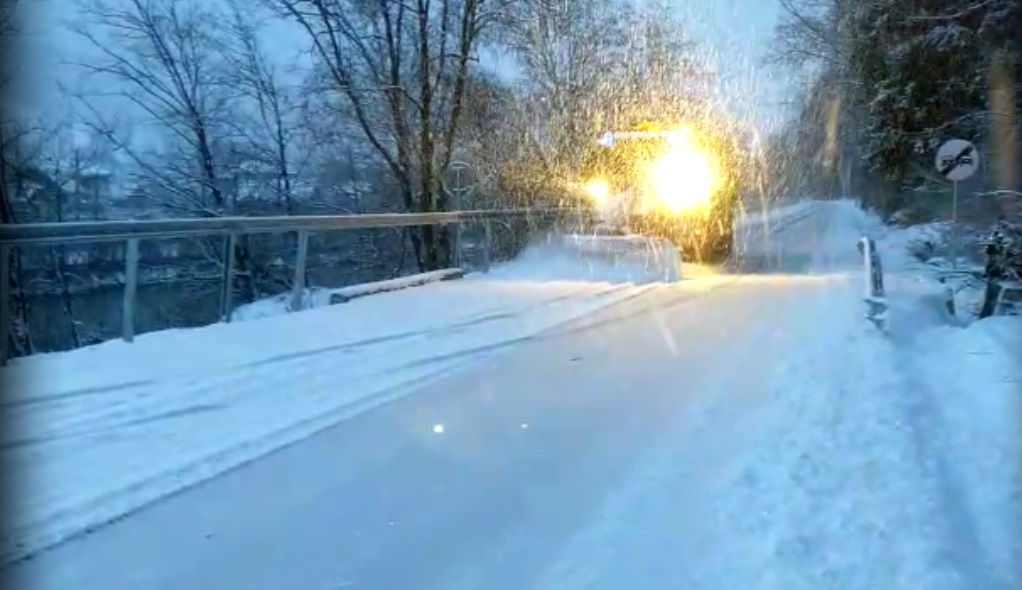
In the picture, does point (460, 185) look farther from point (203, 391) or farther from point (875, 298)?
point (203, 391)

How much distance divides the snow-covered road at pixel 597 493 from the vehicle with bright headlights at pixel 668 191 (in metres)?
8.36

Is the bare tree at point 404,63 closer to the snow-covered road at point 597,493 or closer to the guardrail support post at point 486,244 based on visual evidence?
the guardrail support post at point 486,244

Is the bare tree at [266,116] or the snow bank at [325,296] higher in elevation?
the bare tree at [266,116]

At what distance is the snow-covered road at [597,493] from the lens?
3.18 metres

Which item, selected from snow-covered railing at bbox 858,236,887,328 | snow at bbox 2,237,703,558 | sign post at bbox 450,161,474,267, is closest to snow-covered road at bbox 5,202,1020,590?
snow at bbox 2,237,703,558

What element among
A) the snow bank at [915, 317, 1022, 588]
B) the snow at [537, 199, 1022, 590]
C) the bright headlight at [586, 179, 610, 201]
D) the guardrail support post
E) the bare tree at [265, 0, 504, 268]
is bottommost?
the snow bank at [915, 317, 1022, 588]

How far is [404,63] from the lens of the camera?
1825 cm

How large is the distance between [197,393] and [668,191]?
1078 cm

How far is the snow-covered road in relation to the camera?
318 centimetres

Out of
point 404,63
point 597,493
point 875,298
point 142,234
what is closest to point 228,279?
point 142,234

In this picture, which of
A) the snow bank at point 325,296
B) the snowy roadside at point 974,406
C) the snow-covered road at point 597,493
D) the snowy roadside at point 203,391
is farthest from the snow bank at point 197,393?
the snowy roadside at point 974,406

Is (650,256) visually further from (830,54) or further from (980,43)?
(830,54)

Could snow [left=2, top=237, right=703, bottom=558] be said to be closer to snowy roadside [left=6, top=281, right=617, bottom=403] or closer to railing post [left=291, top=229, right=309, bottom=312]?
snowy roadside [left=6, top=281, right=617, bottom=403]

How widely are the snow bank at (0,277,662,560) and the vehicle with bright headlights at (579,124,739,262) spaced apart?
6.07m
